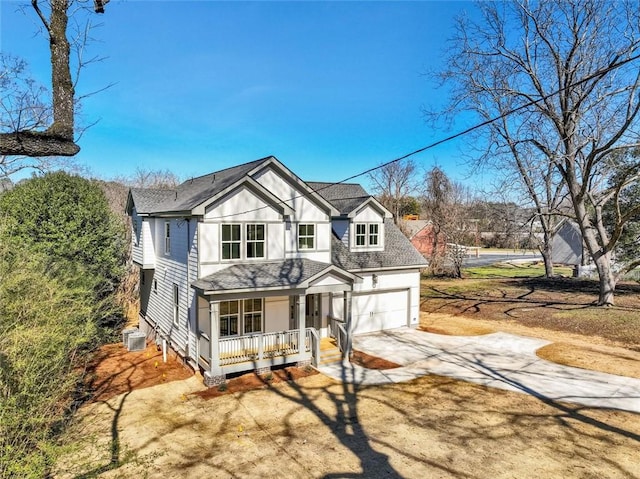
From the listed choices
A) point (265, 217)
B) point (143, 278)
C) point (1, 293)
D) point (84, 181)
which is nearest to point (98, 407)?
point (1, 293)

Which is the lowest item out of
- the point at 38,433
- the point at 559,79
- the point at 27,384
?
the point at 38,433

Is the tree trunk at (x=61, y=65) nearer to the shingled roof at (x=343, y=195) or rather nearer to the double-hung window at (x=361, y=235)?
the shingled roof at (x=343, y=195)

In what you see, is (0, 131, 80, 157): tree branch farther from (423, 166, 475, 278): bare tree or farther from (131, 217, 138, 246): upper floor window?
(423, 166, 475, 278): bare tree

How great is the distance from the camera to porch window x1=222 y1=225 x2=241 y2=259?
13.5 m

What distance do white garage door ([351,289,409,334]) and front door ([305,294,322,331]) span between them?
1.88 meters

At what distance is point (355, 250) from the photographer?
1847 cm

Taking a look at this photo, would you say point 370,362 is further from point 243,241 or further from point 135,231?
point 135,231

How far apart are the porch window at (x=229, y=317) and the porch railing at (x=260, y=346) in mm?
1373

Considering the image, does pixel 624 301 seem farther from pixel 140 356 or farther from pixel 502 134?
pixel 140 356

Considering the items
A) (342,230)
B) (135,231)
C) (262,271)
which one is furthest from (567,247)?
(135,231)

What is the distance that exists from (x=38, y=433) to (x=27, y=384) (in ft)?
2.94

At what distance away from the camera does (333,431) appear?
920 cm

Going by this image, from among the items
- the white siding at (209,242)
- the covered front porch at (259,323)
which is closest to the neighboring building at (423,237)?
the covered front porch at (259,323)

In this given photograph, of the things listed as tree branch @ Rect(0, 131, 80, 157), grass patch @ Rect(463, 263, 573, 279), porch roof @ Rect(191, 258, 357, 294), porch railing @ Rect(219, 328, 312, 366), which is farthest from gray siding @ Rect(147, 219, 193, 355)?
grass patch @ Rect(463, 263, 573, 279)
